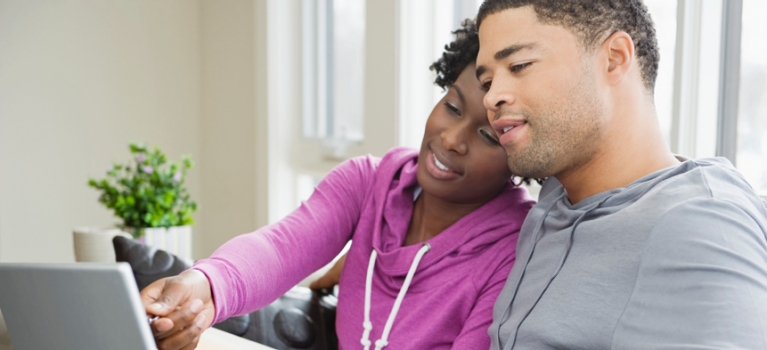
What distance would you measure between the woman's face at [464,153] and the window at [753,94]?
616 mm

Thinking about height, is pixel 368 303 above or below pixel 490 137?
below

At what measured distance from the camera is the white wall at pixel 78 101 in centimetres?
307

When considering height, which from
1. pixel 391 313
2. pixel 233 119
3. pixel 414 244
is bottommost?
pixel 391 313

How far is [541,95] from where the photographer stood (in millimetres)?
992

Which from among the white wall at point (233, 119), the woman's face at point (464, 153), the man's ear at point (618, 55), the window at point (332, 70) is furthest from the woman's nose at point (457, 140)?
the white wall at point (233, 119)

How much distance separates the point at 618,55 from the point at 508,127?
0.18 metres

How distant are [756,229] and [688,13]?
2.93ft

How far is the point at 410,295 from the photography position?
131 cm

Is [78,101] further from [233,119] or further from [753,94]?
[753,94]

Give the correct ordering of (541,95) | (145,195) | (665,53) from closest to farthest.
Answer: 1. (541,95)
2. (665,53)
3. (145,195)

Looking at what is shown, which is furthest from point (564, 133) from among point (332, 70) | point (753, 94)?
point (332, 70)

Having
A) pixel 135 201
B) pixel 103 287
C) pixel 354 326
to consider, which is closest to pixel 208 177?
pixel 135 201

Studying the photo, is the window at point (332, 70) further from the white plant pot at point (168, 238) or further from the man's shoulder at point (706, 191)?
the man's shoulder at point (706, 191)

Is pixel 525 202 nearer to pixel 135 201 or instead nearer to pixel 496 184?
pixel 496 184
